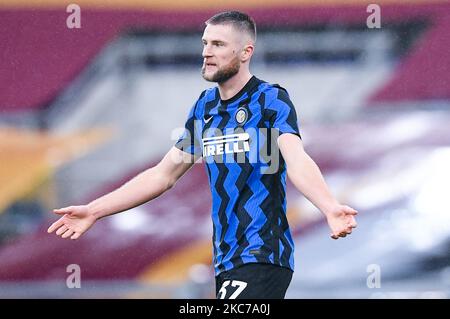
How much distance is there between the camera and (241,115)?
20.5 ft

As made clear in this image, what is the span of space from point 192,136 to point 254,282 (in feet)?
3.47

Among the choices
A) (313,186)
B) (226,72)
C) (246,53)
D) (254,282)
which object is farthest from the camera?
(246,53)

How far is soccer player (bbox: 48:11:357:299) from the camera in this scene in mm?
6062

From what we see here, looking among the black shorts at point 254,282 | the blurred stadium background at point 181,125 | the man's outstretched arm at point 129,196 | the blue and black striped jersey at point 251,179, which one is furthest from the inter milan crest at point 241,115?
the blurred stadium background at point 181,125

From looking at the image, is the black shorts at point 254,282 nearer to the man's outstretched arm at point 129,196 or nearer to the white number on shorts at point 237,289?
the white number on shorts at point 237,289

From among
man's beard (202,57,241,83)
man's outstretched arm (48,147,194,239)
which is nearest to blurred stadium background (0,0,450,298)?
man's outstretched arm (48,147,194,239)

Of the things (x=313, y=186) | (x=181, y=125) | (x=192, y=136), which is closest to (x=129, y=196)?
(x=192, y=136)

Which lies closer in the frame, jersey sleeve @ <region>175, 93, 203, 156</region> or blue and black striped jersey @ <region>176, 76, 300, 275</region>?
blue and black striped jersey @ <region>176, 76, 300, 275</region>

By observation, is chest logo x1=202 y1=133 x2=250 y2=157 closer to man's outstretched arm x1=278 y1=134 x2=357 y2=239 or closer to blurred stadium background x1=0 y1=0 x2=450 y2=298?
man's outstretched arm x1=278 y1=134 x2=357 y2=239

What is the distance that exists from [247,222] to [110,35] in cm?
759

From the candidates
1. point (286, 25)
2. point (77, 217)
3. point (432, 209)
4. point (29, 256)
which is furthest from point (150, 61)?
point (77, 217)

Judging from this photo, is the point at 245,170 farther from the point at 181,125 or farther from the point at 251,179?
the point at 181,125

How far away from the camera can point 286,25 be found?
1309 cm

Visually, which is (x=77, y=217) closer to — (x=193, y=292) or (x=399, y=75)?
(x=193, y=292)
